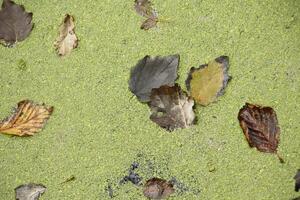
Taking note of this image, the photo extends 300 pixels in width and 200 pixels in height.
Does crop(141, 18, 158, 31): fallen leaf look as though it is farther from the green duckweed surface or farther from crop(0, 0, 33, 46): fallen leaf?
crop(0, 0, 33, 46): fallen leaf

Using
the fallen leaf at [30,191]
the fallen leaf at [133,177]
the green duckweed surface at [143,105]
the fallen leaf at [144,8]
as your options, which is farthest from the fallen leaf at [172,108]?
the fallen leaf at [30,191]

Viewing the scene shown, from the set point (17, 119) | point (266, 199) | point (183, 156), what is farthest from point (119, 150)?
point (266, 199)

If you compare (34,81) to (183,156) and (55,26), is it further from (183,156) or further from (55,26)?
(183,156)

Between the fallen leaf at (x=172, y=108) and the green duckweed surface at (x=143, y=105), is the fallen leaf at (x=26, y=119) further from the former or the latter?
the fallen leaf at (x=172, y=108)

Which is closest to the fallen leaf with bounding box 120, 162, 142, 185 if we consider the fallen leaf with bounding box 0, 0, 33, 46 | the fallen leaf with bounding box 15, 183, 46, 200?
the fallen leaf with bounding box 15, 183, 46, 200

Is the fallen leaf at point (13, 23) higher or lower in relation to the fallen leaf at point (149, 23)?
higher

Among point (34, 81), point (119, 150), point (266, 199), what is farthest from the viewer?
point (34, 81)

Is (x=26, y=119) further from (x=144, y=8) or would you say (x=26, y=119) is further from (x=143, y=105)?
(x=144, y=8)
